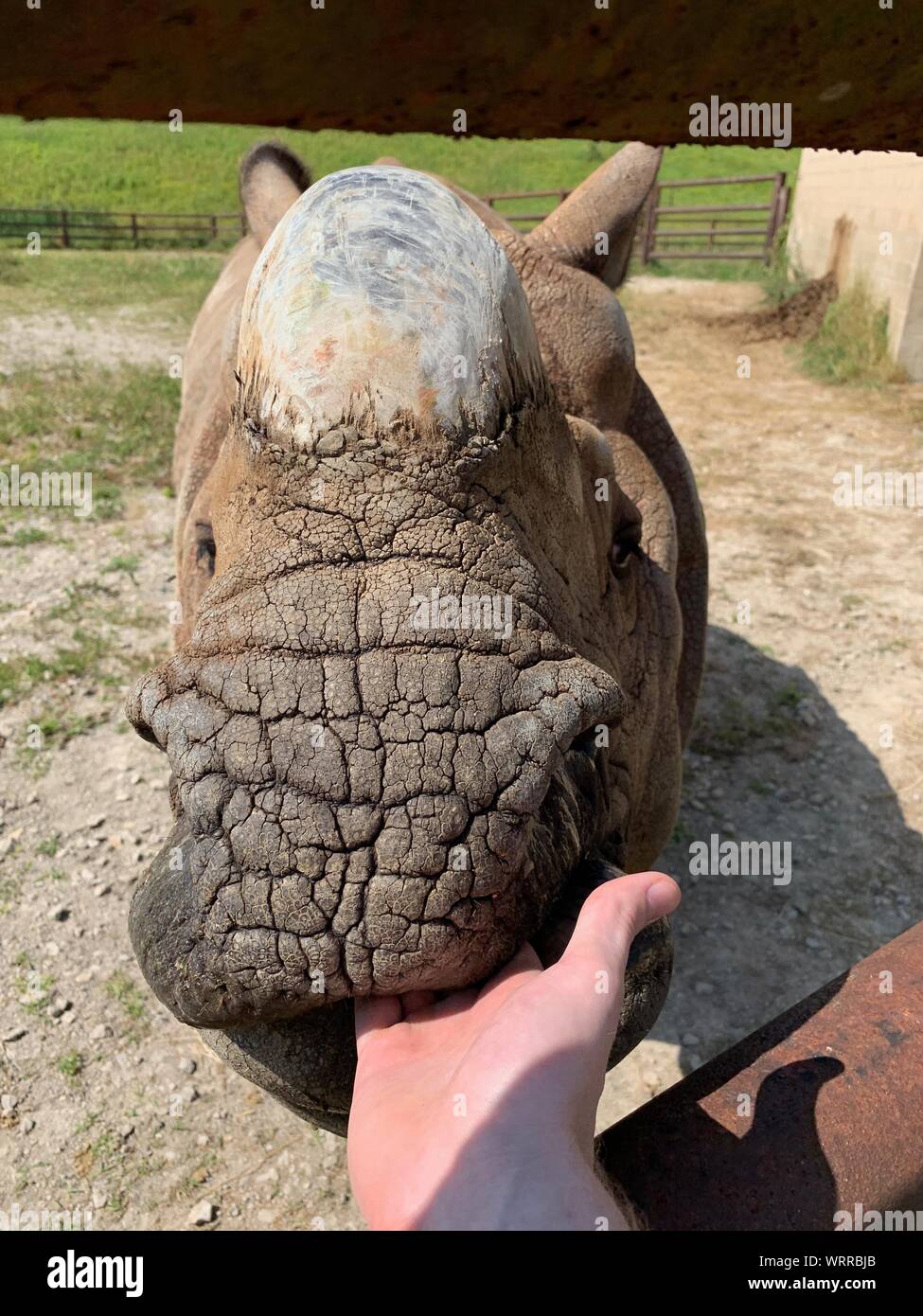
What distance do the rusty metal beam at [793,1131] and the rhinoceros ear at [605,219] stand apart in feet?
8.89

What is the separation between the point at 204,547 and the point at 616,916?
1.78 metres

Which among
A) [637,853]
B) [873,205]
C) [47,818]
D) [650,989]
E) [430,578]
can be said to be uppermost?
[873,205]

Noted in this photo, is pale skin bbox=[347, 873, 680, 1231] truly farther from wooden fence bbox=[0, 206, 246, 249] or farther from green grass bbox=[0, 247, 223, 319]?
wooden fence bbox=[0, 206, 246, 249]

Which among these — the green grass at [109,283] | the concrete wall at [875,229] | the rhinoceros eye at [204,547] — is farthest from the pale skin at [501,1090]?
the green grass at [109,283]

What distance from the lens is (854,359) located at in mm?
13891

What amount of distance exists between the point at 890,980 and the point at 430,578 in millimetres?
1169

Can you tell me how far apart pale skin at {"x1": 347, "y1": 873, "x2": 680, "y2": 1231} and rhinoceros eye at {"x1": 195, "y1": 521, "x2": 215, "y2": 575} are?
5.25ft

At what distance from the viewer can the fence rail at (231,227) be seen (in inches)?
911

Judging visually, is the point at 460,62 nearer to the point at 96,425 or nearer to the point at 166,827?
the point at 166,827

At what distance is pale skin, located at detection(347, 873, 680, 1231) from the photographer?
4.75 feet

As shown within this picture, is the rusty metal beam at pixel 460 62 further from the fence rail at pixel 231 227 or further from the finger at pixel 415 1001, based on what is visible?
the fence rail at pixel 231 227

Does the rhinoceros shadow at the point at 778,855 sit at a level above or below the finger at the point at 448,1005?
below
